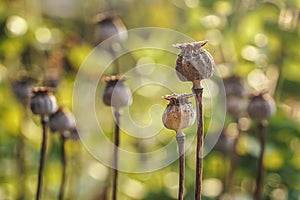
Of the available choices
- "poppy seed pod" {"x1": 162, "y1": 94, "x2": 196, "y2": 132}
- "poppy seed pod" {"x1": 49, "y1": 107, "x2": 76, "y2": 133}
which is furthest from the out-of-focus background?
"poppy seed pod" {"x1": 162, "y1": 94, "x2": 196, "y2": 132}

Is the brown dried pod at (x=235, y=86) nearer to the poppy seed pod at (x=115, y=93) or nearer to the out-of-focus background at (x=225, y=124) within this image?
the out-of-focus background at (x=225, y=124)

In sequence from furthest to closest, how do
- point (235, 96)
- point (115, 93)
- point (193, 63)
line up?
point (235, 96), point (115, 93), point (193, 63)

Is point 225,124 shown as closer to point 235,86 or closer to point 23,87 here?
point 235,86

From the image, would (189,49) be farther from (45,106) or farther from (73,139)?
(73,139)

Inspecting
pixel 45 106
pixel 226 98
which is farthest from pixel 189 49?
pixel 226 98

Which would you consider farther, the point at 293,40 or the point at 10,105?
the point at 10,105

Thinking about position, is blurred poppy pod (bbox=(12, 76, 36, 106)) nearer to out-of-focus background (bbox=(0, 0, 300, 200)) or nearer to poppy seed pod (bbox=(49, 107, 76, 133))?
out-of-focus background (bbox=(0, 0, 300, 200))

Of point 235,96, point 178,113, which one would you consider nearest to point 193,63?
point 178,113
